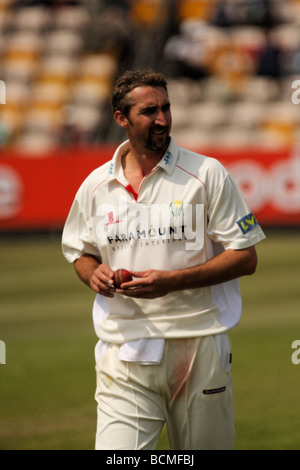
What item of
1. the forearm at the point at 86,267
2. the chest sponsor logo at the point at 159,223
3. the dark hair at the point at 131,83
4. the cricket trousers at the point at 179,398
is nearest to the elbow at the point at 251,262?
the chest sponsor logo at the point at 159,223

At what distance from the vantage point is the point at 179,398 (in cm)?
461

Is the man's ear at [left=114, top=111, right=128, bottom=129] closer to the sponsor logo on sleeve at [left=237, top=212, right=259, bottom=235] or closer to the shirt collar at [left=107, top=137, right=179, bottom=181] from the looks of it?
the shirt collar at [left=107, top=137, right=179, bottom=181]

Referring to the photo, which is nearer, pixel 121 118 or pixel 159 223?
pixel 159 223

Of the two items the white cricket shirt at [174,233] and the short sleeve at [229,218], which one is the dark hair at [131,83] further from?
the short sleeve at [229,218]

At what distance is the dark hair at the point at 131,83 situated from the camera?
4.62m

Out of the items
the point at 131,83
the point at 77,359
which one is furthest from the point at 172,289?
the point at 77,359

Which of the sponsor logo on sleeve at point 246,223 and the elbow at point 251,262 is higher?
the sponsor logo on sleeve at point 246,223

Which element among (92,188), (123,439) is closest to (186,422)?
(123,439)

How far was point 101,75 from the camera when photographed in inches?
1025

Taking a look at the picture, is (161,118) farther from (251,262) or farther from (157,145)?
(251,262)

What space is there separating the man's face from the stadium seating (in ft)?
57.6

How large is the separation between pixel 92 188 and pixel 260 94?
2001cm

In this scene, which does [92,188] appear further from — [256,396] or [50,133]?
[50,133]

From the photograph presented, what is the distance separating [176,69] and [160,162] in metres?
20.0
